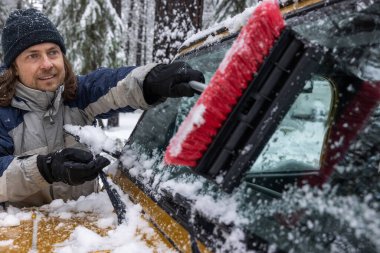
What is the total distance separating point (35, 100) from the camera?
9.05 ft

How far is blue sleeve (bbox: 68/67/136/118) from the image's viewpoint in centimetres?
279

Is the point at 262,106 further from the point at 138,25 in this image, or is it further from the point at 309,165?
the point at 138,25

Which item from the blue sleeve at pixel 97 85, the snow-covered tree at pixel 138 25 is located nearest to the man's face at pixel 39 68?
the blue sleeve at pixel 97 85

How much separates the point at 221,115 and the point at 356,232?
51 cm

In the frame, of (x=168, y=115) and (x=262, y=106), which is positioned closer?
(x=262, y=106)

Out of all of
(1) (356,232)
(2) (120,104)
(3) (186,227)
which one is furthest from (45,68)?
(1) (356,232)

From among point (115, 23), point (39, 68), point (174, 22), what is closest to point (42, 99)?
point (39, 68)

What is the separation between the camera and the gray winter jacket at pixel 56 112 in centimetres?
261

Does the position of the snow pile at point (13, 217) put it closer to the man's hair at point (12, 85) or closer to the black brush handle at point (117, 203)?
the black brush handle at point (117, 203)

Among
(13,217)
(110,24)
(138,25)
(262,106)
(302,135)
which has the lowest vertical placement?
(138,25)

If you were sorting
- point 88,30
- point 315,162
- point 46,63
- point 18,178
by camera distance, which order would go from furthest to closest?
point 88,30
point 46,63
point 18,178
point 315,162

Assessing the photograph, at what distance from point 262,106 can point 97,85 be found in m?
1.95

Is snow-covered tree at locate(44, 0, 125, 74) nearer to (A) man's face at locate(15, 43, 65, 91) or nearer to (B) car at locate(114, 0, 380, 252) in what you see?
(A) man's face at locate(15, 43, 65, 91)

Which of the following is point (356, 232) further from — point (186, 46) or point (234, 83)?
point (186, 46)
